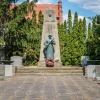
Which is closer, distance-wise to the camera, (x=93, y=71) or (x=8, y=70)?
(x=93, y=71)

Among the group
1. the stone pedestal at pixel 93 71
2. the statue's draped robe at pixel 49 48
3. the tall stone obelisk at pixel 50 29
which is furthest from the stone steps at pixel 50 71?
the tall stone obelisk at pixel 50 29

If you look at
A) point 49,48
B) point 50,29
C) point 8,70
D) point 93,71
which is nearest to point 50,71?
point 8,70

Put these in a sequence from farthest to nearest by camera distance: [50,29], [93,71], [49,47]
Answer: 1. [50,29]
2. [49,47]
3. [93,71]

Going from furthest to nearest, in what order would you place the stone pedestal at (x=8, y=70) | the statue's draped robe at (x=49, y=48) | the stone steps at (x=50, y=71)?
the statue's draped robe at (x=49, y=48), the stone steps at (x=50, y=71), the stone pedestal at (x=8, y=70)

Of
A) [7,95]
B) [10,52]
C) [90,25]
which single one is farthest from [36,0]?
[7,95]

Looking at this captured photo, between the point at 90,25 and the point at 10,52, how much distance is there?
13.3 meters

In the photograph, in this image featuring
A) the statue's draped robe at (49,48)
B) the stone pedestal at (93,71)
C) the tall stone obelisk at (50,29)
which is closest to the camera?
the stone pedestal at (93,71)

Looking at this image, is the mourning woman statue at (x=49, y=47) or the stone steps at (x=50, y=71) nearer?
the stone steps at (x=50, y=71)

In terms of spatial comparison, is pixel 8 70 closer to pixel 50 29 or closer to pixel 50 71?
pixel 50 71

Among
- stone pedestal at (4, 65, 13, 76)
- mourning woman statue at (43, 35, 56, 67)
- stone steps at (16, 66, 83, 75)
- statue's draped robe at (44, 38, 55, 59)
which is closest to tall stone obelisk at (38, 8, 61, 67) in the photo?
mourning woman statue at (43, 35, 56, 67)

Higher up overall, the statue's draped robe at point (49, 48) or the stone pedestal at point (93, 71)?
the statue's draped robe at point (49, 48)

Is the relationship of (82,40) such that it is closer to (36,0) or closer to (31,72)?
(36,0)

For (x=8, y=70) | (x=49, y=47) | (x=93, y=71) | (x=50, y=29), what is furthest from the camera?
(x=50, y=29)

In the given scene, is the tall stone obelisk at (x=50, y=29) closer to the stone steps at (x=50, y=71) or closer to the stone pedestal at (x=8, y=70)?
the stone steps at (x=50, y=71)
